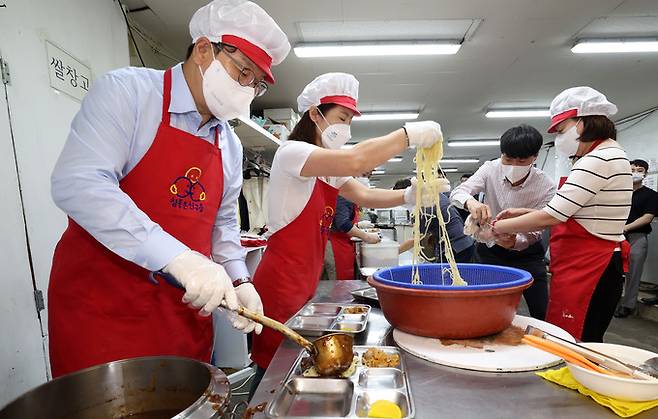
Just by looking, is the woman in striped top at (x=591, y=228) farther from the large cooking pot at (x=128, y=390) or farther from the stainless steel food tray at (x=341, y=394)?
the large cooking pot at (x=128, y=390)

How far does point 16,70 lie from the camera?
1.84 metres

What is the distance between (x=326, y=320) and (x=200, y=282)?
22.9 inches

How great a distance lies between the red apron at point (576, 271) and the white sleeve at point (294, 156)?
1.44 meters

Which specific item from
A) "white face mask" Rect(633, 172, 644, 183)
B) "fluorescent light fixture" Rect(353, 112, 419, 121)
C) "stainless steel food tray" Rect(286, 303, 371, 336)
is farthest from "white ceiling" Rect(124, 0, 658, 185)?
"stainless steel food tray" Rect(286, 303, 371, 336)

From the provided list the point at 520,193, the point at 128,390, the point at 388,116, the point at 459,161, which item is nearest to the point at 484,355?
the point at 128,390

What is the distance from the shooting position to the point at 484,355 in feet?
3.16

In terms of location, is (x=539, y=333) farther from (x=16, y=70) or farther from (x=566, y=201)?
(x=16, y=70)

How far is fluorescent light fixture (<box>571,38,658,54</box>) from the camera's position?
4316mm

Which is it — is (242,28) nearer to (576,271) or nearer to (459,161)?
(576,271)

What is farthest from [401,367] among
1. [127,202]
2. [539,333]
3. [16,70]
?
[16,70]

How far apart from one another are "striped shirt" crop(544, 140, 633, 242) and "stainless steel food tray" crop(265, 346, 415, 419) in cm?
142

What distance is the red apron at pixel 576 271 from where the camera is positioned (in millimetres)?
1782

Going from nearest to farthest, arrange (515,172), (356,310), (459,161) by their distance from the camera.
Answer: (356,310), (515,172), (459,161)

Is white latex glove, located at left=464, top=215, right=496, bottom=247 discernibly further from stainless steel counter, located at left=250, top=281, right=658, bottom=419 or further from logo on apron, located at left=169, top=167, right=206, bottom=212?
logo on apron, located at left=169, top=167, right=206, bottom=212
